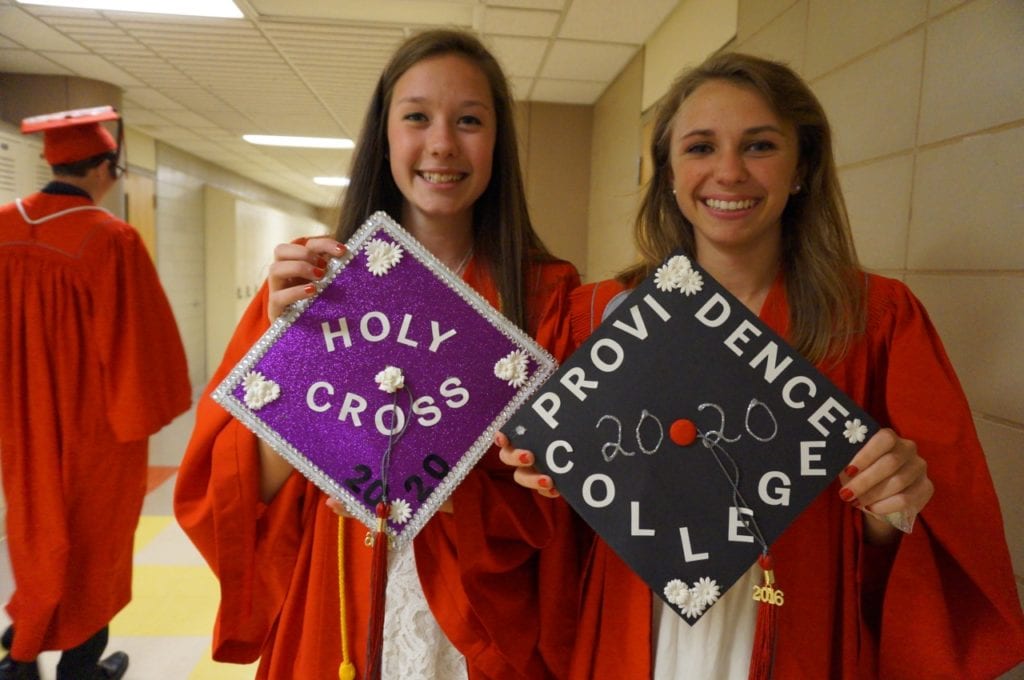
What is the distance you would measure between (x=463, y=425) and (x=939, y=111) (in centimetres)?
120

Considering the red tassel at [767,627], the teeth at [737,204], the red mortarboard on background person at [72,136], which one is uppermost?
the red mortarboard on background person at [72,136]

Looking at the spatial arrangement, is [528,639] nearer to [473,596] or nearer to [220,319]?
[473,596]

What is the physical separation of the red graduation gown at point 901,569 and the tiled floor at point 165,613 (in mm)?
2004

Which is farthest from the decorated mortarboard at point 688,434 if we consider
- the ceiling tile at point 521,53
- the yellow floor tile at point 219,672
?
the ceiling tile at point 521,53

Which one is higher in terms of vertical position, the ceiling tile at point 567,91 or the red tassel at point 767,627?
the ceiling tile at point 567,91

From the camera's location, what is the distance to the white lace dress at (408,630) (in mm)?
999

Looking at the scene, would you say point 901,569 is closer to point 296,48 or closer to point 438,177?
point 438,177

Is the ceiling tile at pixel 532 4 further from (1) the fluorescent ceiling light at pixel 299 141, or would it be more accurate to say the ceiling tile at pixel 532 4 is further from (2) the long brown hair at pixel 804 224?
(1) the fluorescent ceiling light at pixel 299 141

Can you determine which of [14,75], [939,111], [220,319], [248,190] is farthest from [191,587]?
[248,190]

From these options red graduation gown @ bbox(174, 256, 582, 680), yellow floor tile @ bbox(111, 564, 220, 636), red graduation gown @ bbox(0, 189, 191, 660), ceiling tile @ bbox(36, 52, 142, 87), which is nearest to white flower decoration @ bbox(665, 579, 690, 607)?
red graduation gown @ bbox(174, 256, 582, 680)

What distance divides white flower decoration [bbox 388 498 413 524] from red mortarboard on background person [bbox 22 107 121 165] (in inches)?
81.5

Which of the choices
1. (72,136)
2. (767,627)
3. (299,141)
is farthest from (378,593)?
(299,141)

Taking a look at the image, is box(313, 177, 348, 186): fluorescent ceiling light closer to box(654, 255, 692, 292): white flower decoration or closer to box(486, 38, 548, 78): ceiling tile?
box(486, 38, 548, 78): ceiling tile

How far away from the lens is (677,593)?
81cm
